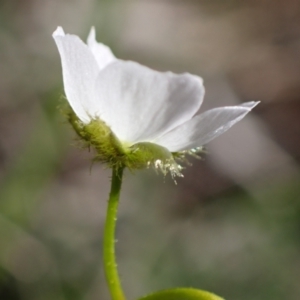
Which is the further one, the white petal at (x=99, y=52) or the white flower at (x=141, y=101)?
the white petal at (x=99, y=52)

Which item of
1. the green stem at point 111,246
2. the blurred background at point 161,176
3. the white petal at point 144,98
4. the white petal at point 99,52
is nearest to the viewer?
the white petal at point 144,98

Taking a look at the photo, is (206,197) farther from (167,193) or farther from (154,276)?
(154,276)

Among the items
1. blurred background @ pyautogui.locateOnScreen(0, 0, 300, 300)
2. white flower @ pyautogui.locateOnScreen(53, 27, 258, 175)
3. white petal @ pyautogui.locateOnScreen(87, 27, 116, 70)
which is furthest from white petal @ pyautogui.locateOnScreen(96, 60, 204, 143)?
blurred background @ pyautogui.locateOnScreen(0, 0, 300, 300)

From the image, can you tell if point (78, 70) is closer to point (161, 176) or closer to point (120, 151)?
point (120, 151)

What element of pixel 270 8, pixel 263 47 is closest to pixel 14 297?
pixel 263 47

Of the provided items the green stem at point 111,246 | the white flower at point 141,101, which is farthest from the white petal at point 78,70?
the green stem at point 111,246

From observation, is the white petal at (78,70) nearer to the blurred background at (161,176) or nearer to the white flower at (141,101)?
the white flower at (141,101)
